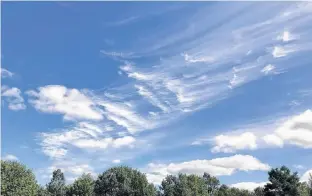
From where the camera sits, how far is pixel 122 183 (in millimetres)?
124188

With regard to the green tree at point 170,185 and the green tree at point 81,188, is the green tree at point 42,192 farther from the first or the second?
the green tree at point 170,185

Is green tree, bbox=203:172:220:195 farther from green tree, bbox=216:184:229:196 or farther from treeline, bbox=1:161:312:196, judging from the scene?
treeline, bbox=1:161:312:196

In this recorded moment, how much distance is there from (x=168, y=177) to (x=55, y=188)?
3739 cm

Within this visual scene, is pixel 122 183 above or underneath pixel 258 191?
underneath

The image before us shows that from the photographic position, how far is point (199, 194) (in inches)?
5177

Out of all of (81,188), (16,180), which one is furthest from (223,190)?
(16,180)

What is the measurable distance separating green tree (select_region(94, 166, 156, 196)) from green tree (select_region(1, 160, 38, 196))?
32.2 meters

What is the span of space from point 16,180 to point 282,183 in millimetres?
73667

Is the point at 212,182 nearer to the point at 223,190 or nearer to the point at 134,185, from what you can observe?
the point at 223,190

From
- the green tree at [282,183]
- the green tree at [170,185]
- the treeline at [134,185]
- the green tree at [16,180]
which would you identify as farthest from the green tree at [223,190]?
the green tree at [16,180]

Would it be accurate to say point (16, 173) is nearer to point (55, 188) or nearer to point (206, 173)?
point (55, 188)

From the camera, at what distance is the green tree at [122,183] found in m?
122

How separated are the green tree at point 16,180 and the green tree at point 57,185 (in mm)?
26424

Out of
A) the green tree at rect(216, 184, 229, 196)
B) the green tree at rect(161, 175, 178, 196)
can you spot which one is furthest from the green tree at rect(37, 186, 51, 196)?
the green tree at rect(216, 184, 229, 196)
